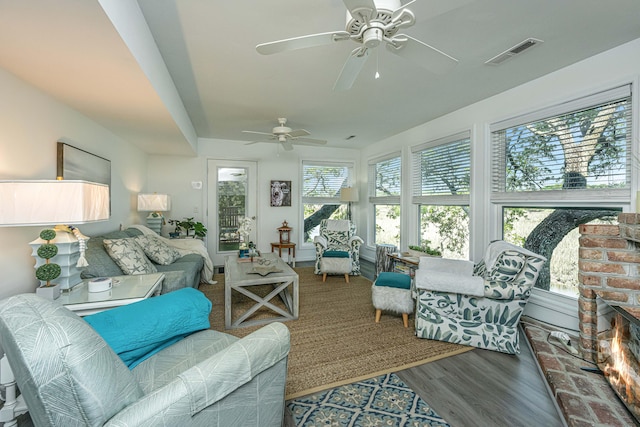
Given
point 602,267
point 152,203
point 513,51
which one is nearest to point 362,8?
point 513,51

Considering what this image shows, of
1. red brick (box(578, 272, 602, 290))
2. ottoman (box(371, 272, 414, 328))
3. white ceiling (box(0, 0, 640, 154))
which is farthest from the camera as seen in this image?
ottoman (box(371, 272, 414, 328))

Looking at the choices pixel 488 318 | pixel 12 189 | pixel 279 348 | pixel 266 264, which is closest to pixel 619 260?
pixel 488 318

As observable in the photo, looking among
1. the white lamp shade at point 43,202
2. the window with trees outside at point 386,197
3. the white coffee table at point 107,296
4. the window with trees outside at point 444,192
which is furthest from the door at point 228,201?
the white lamp shade at point 43,202

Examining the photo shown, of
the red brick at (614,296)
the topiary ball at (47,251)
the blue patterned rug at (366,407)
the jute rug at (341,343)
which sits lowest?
the blue patterned rug at (366,407)

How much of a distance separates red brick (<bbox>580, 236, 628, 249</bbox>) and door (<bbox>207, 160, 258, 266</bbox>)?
493cm

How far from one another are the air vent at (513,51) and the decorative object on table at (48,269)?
11.7 feet

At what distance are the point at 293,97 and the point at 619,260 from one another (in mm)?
3267

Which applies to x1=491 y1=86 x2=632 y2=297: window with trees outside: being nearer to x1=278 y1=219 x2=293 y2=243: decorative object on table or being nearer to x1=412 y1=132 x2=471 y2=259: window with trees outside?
x1=412 y1=132 x2=471 y2=259: window with trees outside

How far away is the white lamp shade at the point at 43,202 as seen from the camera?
1396mm

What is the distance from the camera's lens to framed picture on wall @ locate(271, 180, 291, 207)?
579 centimetres

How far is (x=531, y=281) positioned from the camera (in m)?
2.16

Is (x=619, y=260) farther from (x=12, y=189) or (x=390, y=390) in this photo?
(x=12, y=189)

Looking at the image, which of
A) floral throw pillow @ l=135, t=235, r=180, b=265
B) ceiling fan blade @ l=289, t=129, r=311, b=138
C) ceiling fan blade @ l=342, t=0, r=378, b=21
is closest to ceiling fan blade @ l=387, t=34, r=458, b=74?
ceiling fan blade @ l=342, t=0, r=378, b=21

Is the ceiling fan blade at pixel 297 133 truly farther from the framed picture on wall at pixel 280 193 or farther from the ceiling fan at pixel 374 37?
the framed picture on wall at pixel 280 193
